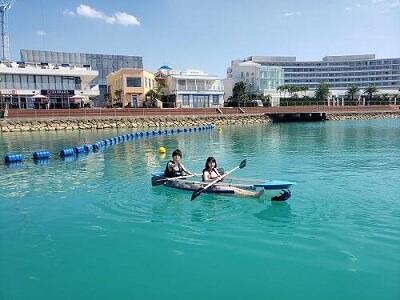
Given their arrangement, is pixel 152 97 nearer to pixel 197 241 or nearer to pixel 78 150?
pixel 78 150

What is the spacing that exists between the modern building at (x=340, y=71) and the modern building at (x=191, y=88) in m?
104

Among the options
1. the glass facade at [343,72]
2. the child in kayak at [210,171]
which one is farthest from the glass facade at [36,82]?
the glass facade at [343,72]

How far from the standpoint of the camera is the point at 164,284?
8477 mm

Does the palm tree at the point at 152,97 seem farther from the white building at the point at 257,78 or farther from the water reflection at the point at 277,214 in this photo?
the water reflection at the point at 277,214

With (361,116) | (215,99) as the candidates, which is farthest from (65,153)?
(361,116)

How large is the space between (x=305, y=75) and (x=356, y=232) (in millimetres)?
186546

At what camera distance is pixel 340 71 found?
188125 millimetres

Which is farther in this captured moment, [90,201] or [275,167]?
[275,167]

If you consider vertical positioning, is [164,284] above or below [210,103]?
below

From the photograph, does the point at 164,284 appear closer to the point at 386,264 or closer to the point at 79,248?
the point at 79,248

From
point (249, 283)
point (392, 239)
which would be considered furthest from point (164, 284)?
point (392, 239)

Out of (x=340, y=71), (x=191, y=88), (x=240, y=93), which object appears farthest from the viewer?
(x=340, y=71)

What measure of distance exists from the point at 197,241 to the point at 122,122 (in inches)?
2190

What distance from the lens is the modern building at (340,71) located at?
183m
